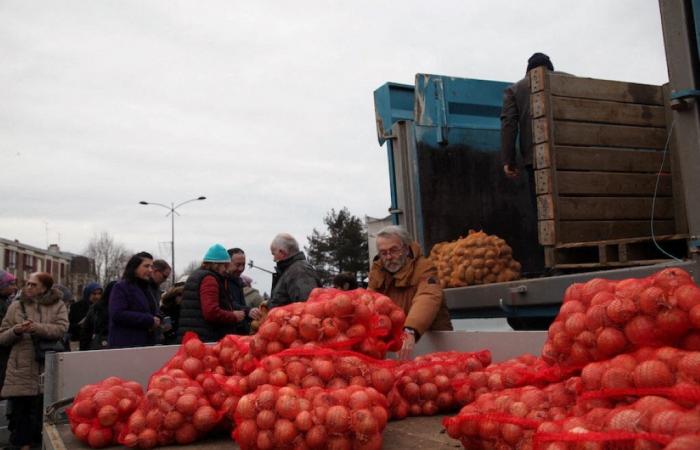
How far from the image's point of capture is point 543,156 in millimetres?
4730

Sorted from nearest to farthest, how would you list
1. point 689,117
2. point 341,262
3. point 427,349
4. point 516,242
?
point 689,117
point 427,349
point 516,242
point 341,262

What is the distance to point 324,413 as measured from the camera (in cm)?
225

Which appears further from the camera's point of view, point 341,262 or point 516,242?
point 341,262

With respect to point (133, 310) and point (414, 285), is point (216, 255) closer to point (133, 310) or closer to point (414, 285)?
point (133, 310)

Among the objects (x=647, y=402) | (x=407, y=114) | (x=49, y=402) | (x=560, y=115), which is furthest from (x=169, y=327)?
(x=647, y=402)

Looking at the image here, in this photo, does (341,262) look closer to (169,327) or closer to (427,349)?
(169,327)

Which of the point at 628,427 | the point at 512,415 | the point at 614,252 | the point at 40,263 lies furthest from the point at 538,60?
the point at 40,263

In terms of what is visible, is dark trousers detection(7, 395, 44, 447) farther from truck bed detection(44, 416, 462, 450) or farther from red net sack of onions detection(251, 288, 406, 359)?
red net sack of onions detection(251, 288, 406, 359)

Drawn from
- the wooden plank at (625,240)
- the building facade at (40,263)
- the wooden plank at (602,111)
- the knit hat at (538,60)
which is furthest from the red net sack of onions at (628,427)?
the building facade at (40,263)

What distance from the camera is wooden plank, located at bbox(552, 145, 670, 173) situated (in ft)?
15.8

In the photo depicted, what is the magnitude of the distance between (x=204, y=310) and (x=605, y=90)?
3.71 metres

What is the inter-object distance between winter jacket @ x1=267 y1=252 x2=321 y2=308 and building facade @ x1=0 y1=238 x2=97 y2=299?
171 ft

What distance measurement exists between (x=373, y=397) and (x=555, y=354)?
0.68 m

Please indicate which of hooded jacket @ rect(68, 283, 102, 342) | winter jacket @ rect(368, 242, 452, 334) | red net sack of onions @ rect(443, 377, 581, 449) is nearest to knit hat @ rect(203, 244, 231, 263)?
winter jacket @ rect(368, 242, 452, 334)
